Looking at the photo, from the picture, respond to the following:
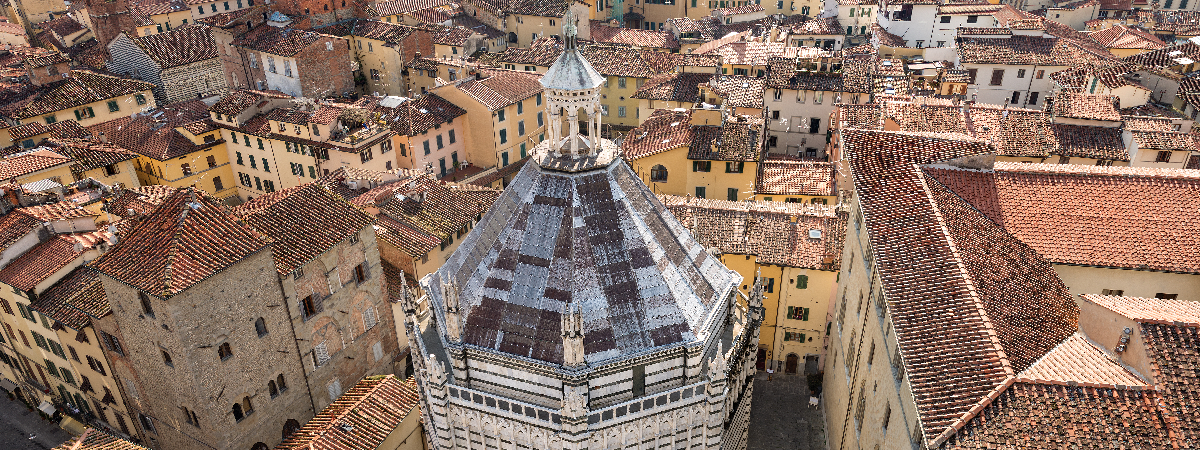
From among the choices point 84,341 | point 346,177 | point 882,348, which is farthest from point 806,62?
point 84,341

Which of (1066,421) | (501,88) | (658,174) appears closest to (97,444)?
(1066,421)

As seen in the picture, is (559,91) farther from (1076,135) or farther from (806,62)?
(806,62)

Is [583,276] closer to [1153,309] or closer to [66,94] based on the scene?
[1153,309]

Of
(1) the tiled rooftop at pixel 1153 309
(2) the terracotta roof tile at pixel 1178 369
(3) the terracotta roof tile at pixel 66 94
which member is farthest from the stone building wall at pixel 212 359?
(3) the terracotta roof tile at pixel 66 94

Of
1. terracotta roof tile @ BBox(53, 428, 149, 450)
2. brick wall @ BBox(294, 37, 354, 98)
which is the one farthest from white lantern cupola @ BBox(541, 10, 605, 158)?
brick wall @ BBox(294, 37, 354, 98)

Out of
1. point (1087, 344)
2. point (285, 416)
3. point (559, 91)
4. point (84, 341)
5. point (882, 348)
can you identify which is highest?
point (559, 91)
